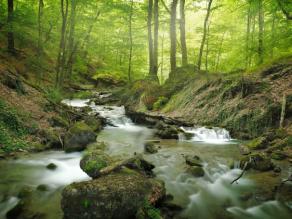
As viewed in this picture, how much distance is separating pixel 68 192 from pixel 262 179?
417cm

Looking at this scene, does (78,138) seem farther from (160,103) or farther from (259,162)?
(160,103)

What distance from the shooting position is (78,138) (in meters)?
8.51

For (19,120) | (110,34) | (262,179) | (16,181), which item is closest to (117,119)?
(19,120)

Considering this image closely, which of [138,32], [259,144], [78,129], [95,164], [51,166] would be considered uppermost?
[138,32]

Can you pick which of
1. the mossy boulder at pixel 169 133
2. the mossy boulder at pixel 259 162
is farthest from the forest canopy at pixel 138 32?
the mossy boulder at pixel 259 162

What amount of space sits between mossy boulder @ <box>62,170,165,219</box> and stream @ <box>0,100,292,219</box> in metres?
0.59

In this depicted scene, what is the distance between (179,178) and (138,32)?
21.5 meters

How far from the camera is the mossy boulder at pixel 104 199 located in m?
3.94

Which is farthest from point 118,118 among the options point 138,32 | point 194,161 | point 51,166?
point 138,32

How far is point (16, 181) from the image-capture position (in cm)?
587

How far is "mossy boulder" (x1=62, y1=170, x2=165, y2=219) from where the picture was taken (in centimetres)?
394

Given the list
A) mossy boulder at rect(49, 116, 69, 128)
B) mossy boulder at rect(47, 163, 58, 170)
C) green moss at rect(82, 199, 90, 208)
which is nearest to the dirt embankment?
mossy boulder at rect(49, 116, 69, 128)

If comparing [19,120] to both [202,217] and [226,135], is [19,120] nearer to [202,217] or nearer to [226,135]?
[202,217]

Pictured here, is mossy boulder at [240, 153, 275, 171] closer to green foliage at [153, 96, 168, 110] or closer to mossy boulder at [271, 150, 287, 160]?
mossy boulder at [271, 150, 287, 160]
